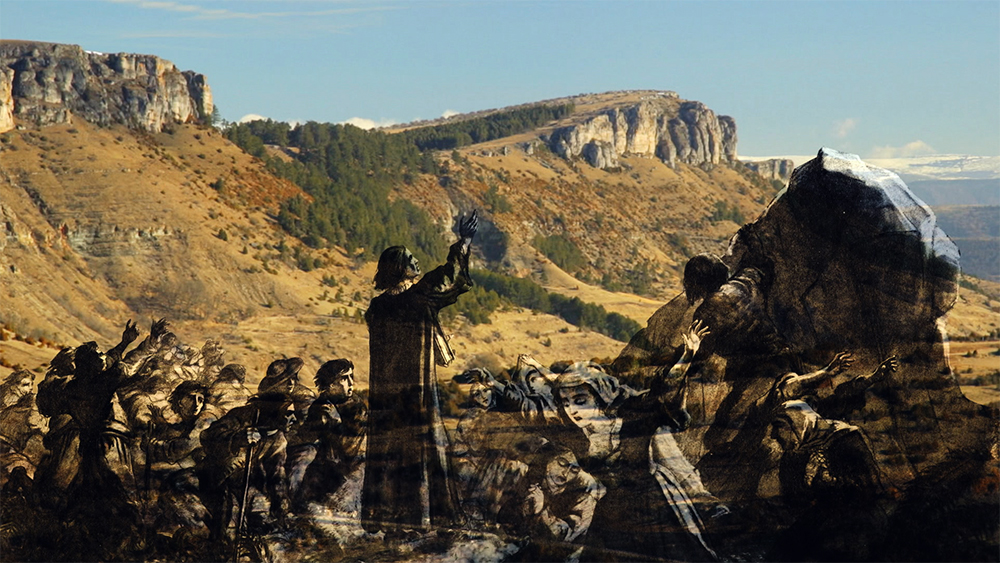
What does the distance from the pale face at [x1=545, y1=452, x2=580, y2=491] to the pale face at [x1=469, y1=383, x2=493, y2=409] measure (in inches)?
36.5

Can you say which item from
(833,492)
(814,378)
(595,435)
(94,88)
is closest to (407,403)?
(595,435)

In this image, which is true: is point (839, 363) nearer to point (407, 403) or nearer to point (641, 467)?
point (641, 467)

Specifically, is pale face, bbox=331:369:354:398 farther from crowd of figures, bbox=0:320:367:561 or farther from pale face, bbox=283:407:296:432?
pale face, bbox=283:407:296:432

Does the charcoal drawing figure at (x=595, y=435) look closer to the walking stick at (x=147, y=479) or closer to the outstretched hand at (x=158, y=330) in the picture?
the walking stick at (x=147, y=479)

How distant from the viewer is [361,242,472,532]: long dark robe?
12031 mm

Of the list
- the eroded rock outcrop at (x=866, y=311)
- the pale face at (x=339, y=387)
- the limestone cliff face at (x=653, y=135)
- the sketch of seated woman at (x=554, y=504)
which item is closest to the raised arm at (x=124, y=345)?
the pale face at (x=339, y=387)

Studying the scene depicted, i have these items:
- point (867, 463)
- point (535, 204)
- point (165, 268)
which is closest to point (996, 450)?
point (867, 463)

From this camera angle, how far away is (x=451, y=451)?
12125 mm

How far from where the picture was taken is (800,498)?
11.4 meters

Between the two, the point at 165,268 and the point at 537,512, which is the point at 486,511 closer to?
the point at 537,512

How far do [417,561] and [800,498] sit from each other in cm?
403

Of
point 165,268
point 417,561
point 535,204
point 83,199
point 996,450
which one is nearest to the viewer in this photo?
point 996,450

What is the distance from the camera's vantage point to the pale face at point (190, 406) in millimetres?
12641

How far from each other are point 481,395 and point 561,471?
116 cm
